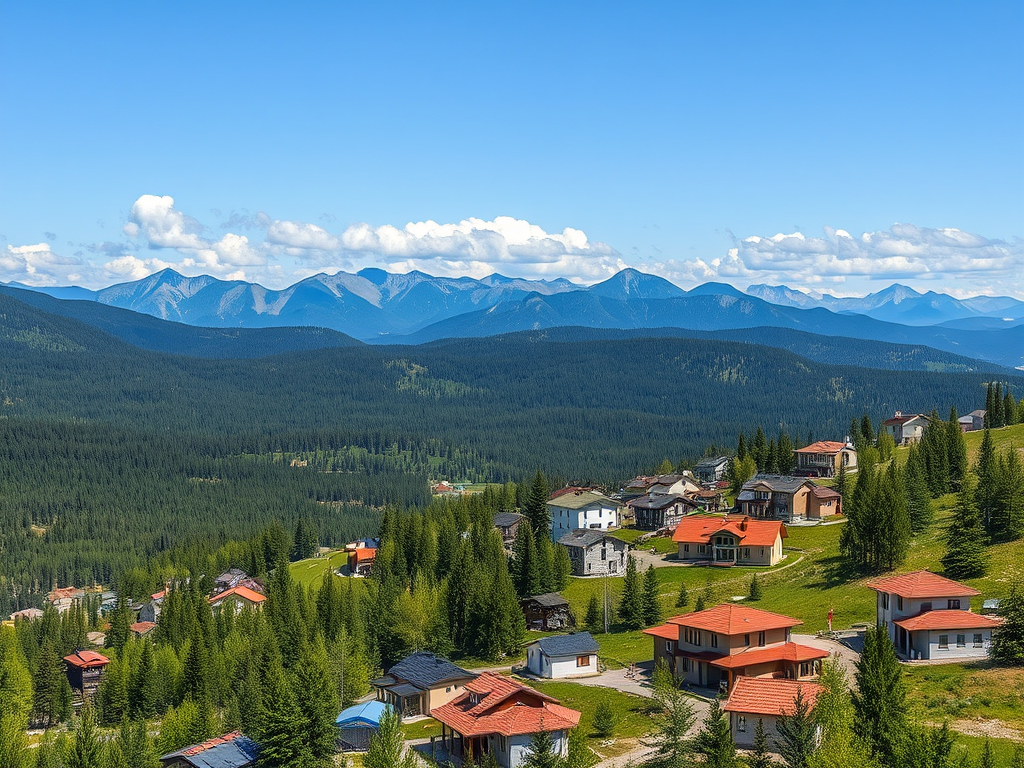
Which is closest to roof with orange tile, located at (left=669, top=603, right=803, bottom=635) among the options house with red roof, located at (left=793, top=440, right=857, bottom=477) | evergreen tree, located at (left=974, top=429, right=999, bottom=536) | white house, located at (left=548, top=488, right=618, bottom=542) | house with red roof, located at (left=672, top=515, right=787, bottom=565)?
evergreen tree, located at (left=974, top=429, right=999, bottom=536)

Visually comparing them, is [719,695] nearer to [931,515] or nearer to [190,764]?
[190,764]

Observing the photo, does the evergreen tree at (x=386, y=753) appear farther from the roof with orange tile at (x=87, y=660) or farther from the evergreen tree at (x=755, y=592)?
the roof with orange tile at (x=87, y=660)

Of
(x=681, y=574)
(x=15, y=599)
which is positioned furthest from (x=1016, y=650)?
(x=15, y=599)

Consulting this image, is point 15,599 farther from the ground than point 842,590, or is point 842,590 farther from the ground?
point 842,590

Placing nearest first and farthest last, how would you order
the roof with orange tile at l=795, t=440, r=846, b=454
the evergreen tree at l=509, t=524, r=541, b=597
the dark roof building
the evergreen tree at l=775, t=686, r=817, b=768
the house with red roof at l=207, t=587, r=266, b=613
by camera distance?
1. the evergreen tree at l=775, t=686, r=817, b=768
2. the dark roof building
3. the evergreen tree at l=509, t=524, r=541, b=597
4. the house with red roof at l=207, t=587, r=266, b=613
5. the roof with orange tile at l=795, t=440, r=846, b=454

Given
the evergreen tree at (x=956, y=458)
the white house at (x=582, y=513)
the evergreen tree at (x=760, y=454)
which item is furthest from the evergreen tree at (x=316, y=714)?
the evergreen tree at (x=760, y=454)

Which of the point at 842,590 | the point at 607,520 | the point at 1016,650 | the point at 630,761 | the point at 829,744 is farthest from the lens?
the point at 607,520

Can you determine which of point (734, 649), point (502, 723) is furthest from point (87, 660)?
point (734, 649)

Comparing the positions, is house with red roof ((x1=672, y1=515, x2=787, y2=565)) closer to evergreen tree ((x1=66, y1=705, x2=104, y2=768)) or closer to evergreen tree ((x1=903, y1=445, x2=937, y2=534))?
evergreen tree ((x1=903, y1=445, x2=937, y2=534))
